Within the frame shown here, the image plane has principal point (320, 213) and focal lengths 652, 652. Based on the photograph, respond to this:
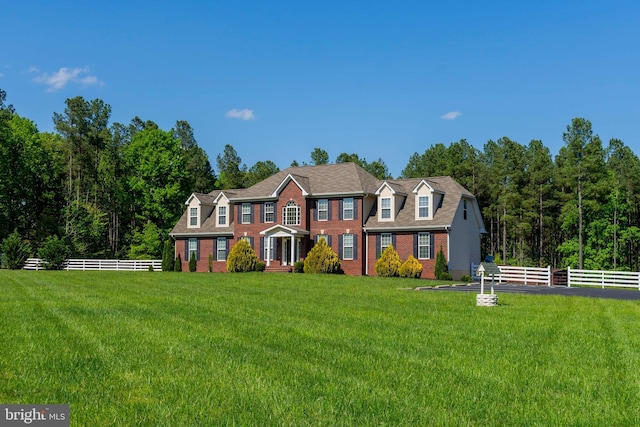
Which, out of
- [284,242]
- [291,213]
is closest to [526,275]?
[291,213]

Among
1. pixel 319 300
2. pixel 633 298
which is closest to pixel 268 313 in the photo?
pixel 319 300

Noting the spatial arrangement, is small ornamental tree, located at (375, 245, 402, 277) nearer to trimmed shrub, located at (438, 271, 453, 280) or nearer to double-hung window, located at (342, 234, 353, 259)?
trimmed shrub, located at (438, 271, 453, 280)

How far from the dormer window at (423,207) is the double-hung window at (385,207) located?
6.67 ft

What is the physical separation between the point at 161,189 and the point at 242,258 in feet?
79.3

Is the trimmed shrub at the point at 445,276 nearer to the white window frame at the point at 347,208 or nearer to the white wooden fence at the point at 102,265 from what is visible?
the white window frame at the point at 347,208

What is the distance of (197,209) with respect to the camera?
51.1m

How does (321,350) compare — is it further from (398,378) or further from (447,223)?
(447,223)

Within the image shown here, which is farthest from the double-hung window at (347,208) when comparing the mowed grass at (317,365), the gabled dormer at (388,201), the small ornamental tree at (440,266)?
the mowed grass at (317,365)

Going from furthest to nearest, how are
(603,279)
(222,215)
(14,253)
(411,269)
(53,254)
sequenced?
1. (53,254)
2. (14,253)
3. (222,215)
4. (411,269)
5. (603,279)

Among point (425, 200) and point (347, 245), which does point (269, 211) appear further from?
point (425, 200)

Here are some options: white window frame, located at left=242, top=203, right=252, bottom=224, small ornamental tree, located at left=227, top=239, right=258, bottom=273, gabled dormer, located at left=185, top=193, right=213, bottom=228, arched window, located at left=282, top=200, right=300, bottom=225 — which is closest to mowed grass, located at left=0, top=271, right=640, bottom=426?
small ornamental tree, located at left=227, top=239, right=258, bottom=273

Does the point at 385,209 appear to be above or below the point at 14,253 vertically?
above

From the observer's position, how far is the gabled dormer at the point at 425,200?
136ft

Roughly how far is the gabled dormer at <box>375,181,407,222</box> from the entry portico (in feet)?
17.7
